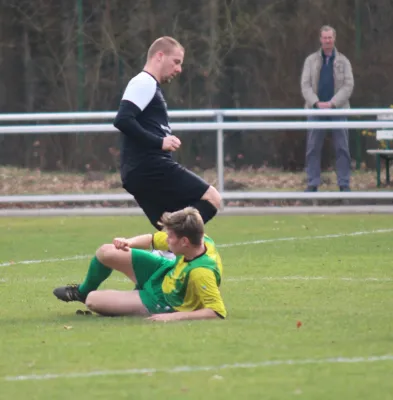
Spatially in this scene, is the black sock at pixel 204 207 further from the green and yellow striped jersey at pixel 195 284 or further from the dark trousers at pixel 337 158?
the dark trousers at pixel 337 158

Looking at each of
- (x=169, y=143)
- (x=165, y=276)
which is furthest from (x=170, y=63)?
(x=165, y=276)

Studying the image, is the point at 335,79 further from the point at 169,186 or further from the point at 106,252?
the point at 106,252

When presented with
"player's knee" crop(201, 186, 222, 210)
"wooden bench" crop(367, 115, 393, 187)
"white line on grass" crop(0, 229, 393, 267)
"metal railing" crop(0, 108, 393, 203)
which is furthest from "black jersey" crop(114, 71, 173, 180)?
"wooden bench" crop(367, 115, 393, 187)

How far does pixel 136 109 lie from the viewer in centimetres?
1043

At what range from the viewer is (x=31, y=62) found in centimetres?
2289

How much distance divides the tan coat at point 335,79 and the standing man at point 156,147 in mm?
8136

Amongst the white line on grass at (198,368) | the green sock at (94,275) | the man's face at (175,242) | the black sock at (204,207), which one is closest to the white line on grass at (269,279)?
the black sock at (204,207)

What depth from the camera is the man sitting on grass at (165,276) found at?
8891mm

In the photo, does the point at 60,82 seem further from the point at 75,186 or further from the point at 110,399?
the point at 110,399

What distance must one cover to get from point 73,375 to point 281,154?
11.7 meters

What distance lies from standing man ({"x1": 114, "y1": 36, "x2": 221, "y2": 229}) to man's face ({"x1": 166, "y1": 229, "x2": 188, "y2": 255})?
1.66m

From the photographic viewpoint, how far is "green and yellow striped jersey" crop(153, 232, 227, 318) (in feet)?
29.2

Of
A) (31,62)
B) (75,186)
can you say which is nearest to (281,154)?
(75,186)

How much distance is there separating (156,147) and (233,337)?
8.20ft
